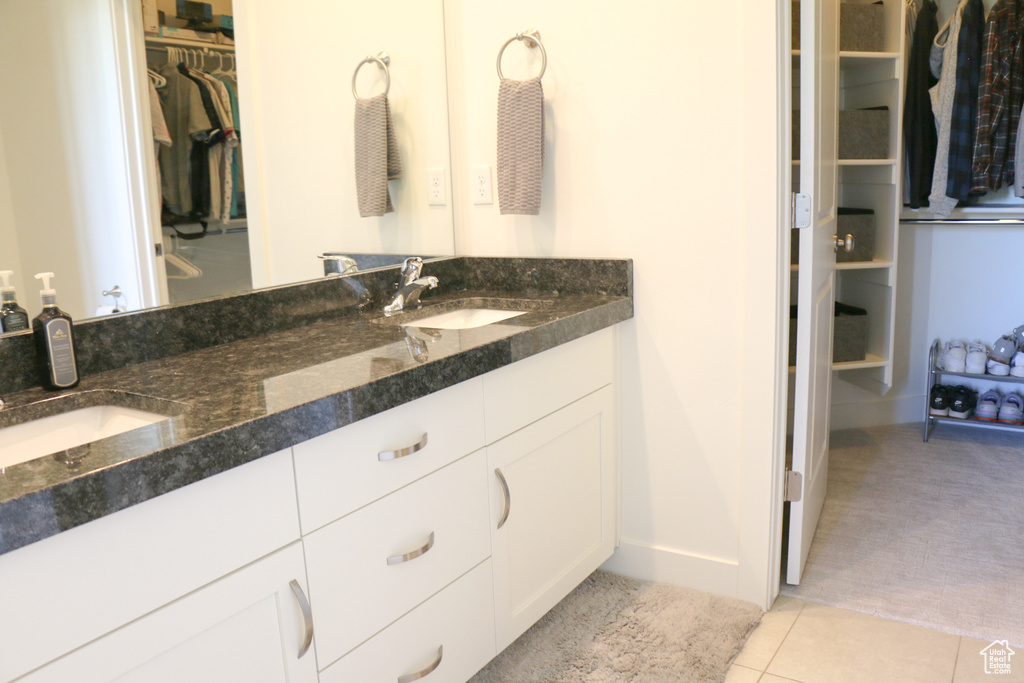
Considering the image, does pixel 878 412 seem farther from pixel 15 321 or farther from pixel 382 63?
pixel 15 321

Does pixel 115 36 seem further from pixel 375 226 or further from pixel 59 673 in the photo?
pixel 59 673

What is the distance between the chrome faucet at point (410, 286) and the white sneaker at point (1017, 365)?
8.19ft

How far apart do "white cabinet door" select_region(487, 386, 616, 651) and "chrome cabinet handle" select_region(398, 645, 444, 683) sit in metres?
0.21

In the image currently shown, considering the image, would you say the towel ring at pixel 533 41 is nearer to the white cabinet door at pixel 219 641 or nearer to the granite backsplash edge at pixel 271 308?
the granite backsplash edge at pixel 271 308

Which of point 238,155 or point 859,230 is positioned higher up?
point 238,155

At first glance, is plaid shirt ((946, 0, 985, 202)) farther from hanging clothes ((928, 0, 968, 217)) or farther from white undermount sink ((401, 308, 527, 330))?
white undermount sink ((401, 308, 527, 330))

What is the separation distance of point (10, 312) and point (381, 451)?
0.67m

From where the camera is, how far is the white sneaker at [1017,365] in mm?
3211

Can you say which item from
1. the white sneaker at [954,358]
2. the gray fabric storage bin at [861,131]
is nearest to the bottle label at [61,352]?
the gray fabric storage bin at [861,131]

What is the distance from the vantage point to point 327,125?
197 centimetres

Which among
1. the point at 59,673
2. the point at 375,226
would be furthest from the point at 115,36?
the point at 59,673

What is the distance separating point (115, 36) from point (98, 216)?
34cm

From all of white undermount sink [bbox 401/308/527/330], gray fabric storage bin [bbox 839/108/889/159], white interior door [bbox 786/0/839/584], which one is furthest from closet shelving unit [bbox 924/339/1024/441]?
white undermount sink [bbox 401/308/527/330]

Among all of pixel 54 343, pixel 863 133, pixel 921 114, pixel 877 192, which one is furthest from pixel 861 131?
pixel 54 343
